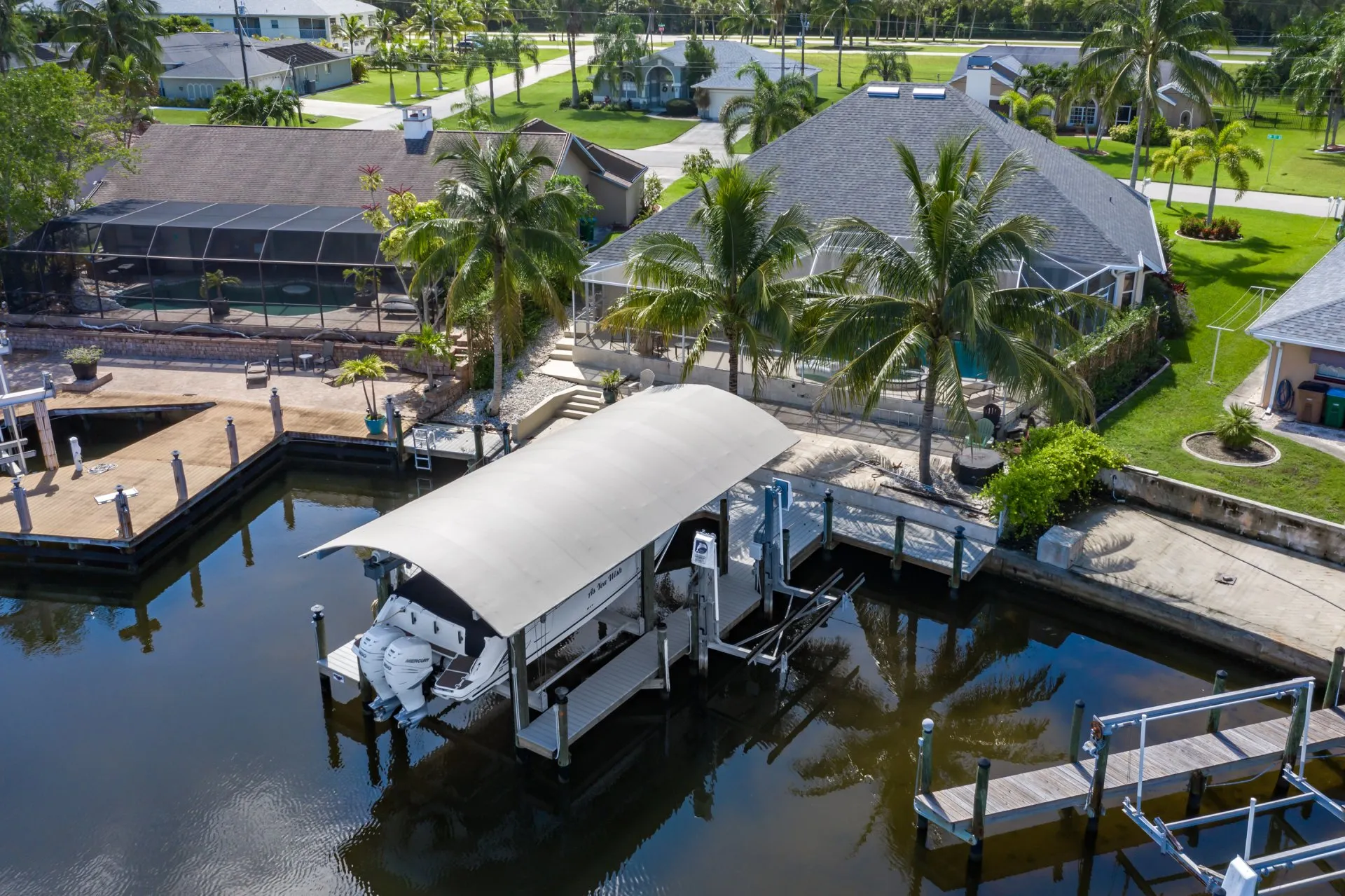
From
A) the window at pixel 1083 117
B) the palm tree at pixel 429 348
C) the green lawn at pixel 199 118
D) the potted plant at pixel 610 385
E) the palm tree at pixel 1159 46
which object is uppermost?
the palm tree at pixel 1159 46

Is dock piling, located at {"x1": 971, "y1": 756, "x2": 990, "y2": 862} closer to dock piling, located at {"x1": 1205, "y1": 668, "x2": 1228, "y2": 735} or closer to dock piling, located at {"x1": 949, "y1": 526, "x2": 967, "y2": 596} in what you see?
dock piling, located at {"x1": 1205, "y1": 668, "x2": 1228, "y2": 735}

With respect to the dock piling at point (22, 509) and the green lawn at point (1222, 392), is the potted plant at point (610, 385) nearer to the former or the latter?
the green lawn at point (1222, 392)

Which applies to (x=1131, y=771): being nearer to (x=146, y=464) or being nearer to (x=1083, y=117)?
(x=146, y=464)

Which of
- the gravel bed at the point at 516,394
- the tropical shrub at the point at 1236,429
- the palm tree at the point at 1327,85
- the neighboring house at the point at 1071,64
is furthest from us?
the neighboring house at the point at 1071,64

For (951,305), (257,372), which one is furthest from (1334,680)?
(257,372)

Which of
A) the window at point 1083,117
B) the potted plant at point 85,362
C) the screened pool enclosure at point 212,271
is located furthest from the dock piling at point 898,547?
the window at point 1083,117

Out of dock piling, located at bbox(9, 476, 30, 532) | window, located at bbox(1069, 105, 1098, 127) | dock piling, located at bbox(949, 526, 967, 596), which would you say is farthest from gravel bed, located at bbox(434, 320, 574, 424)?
window, located at bbox(1069, 105, 1098, 127)

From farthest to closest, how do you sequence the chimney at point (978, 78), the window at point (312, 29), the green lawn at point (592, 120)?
the window at point (312, 29)
the green lawn at point (592, 120)
the chimney at point (978, 78)
